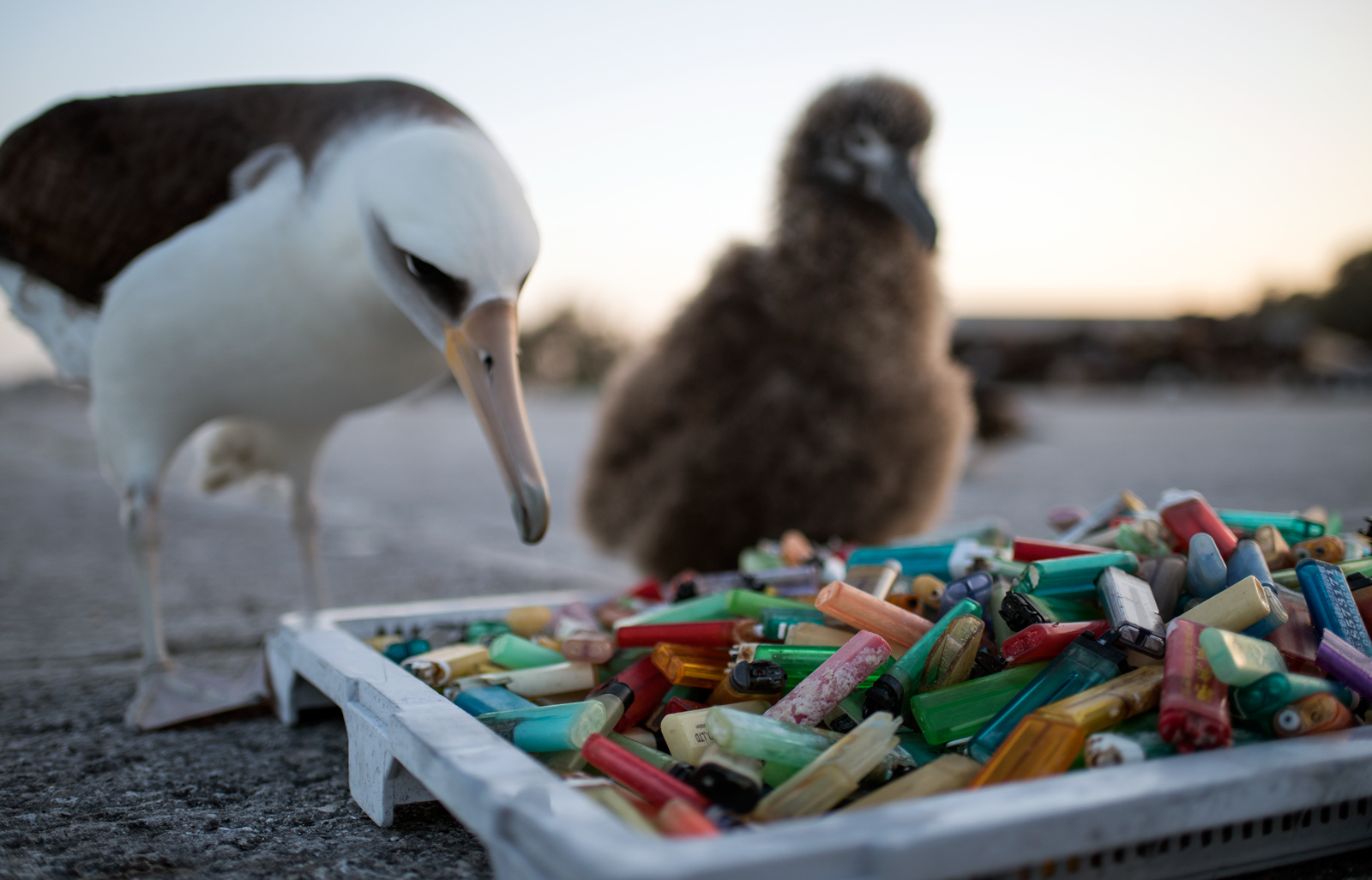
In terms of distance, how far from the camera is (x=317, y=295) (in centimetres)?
160

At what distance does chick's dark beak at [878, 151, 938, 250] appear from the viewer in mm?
2234

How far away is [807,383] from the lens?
7.65 feet

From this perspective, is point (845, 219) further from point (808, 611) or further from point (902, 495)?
point (808, 611)

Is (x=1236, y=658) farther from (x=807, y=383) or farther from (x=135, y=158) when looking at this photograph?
(x=135, y=158)

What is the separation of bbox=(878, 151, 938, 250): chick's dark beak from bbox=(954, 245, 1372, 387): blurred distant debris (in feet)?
35.1

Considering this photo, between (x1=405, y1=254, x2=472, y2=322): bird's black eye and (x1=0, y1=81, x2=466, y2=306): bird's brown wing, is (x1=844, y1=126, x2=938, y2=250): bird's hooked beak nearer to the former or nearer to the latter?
(x1=0, y1=81, x2=466, y2=306): bird's brown wing

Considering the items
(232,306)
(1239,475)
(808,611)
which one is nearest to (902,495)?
(808,611)

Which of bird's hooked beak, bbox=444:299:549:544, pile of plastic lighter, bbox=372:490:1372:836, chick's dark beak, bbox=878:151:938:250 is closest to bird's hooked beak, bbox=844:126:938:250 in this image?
chick's dark beak, bbox=878:151:938:250

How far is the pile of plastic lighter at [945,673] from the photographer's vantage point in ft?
3.02

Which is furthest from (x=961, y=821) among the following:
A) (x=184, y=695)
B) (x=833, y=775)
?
(x=184, y=695)

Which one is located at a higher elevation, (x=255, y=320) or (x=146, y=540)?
(x=255, y=320)

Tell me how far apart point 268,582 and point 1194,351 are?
15346mm

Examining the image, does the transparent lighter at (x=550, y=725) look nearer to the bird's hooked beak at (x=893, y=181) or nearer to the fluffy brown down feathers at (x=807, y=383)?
the fluffy brown down feathers at (x=807, y=383)

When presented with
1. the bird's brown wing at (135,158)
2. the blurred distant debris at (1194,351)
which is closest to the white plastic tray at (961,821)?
the bird's brown wing at (135,158)
